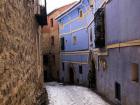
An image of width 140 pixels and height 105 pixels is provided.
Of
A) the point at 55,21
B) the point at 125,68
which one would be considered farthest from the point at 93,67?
the point at 55,21

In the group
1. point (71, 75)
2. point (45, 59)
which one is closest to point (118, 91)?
point (71, 75)

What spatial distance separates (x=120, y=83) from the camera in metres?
12.3

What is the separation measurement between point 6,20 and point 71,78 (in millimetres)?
22520

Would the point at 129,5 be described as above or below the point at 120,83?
above

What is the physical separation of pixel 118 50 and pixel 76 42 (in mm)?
12748

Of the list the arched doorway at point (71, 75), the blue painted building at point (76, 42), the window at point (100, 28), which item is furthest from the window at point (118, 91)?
the arched doorway at point (71, 75)

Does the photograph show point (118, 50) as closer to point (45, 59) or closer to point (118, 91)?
point (118, 91)

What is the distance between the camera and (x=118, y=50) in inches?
497

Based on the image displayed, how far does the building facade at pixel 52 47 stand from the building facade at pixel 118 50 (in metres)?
15.5

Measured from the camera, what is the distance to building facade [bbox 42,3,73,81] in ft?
108

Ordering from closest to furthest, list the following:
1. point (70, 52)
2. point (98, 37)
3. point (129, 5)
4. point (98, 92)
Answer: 1. point (129, 5)
2. point (98, 37)
3. point (98, 92)
4. point (70, 52)

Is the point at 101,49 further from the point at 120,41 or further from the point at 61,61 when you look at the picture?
the point at 61,61

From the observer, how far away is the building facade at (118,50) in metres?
10.3

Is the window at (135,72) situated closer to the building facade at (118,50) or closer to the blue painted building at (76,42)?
the building facade at (118,50)
